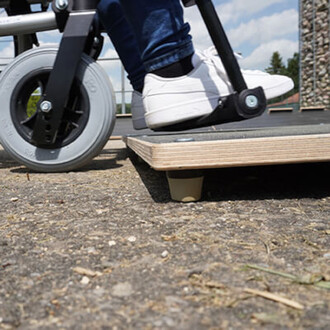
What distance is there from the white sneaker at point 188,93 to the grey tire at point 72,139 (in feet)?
1.37

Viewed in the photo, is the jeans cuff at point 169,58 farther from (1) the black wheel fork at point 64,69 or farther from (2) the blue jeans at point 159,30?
(1) the black wheel fork at point 64,69

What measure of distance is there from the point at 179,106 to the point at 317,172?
623mm

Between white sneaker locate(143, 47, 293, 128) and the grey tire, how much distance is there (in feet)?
1.37

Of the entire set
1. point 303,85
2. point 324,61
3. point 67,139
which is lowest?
point 303,85

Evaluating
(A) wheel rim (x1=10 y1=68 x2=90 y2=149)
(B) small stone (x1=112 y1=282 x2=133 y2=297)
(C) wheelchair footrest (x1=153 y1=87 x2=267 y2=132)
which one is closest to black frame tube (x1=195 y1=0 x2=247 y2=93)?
(C) wheelchair footrest (x1=153 y1=87 x2=267 y2=132)

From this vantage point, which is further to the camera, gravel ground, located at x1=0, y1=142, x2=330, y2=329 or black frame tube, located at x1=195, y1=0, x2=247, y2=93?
black frame tube, located at x1=195, y1=0, x2=247, y2=93

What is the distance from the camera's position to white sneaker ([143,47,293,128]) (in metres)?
1.14

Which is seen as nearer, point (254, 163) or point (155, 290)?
point (155, 290)

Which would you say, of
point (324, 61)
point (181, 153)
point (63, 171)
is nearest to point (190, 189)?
point (181, 153)

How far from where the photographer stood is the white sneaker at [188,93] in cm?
114

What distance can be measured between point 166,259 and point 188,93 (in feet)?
2.05

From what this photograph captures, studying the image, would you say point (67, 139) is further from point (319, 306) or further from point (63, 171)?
point (319, 306)

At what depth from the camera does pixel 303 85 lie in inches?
367

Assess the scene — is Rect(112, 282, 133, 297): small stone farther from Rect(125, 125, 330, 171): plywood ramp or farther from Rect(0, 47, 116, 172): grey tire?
Rect(0, 47, 116, 172): grey tire
